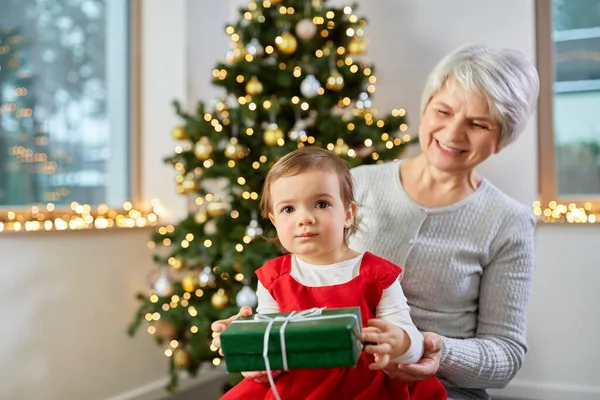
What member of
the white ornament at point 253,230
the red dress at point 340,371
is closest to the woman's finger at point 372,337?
the red dress at point 340,371

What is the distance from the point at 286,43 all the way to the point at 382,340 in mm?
2197

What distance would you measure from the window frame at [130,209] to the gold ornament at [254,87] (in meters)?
1.04

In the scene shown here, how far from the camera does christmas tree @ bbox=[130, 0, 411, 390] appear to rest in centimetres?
308

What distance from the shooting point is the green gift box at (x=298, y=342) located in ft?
3.47

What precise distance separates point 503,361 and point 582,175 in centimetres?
233

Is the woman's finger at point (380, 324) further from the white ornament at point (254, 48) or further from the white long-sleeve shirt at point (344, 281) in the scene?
the white ornament at point (254, 48)

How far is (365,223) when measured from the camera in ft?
5.80

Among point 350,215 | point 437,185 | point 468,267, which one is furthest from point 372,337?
point 437,185

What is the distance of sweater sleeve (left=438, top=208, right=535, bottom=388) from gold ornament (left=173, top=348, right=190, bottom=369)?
6.30 ft

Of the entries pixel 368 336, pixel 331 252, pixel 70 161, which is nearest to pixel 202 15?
pixel 70 161

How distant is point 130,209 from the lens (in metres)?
3.83

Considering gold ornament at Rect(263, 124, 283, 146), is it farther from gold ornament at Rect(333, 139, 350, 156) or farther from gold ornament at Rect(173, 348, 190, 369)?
gold ornament at Rect(173, 348, 190, 369)

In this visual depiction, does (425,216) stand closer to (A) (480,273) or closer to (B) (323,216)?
(A) (480,273)

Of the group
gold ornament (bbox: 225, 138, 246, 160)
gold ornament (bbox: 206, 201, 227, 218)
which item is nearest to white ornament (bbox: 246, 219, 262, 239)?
gold ornament (bbox: 206, 201, 227, 218)
